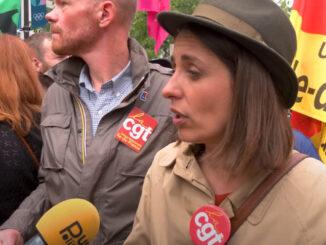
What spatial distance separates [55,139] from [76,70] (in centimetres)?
38

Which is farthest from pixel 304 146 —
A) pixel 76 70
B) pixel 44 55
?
pixel 44 55

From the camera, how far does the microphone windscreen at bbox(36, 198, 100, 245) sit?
1974 mm

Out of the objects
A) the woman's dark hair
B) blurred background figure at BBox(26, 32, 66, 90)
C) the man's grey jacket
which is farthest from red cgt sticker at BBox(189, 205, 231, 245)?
blurred background figure at BBox(26, 32, 66, 90)

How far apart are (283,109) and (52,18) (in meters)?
1.37

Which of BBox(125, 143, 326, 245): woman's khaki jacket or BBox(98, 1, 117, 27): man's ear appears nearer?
BBox(125, 143, 326, 245): woman's khaki jacket

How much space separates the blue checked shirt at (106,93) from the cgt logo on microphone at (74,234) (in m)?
0.71

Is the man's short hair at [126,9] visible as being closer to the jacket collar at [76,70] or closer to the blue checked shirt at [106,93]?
the jacket collar at [76,70]

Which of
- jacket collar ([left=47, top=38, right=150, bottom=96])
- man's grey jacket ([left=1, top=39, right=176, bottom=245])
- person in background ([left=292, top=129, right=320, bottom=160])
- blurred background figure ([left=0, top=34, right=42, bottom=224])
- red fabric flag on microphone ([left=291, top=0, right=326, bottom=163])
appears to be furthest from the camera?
red fabric flag on microphone ([left=291, top=0, right=326, bottom=163])

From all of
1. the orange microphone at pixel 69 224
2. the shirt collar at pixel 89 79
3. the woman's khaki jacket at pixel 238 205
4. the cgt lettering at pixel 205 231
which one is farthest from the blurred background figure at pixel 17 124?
the cgt lettering at pixel 205 231

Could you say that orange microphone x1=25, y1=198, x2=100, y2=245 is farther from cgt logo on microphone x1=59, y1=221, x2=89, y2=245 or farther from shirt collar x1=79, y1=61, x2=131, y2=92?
shirt collar x1=79, y1=61, x2=131, y2=92

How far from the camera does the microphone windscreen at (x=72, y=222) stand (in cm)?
197

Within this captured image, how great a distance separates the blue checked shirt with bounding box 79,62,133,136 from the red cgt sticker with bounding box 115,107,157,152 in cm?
13

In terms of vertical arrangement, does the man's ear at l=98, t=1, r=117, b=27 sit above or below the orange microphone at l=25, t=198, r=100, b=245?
above

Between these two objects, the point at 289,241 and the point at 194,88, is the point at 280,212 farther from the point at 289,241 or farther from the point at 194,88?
the point at 194,88
